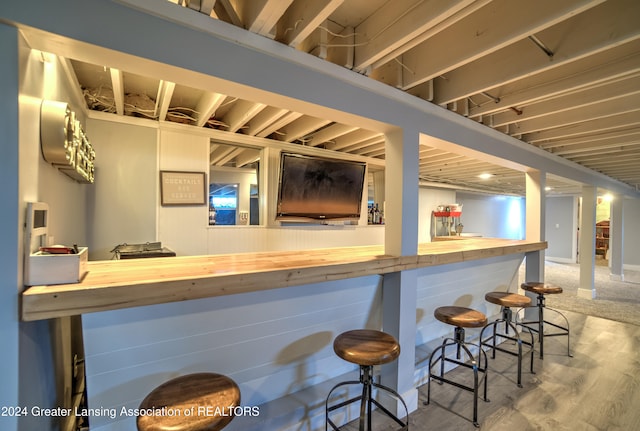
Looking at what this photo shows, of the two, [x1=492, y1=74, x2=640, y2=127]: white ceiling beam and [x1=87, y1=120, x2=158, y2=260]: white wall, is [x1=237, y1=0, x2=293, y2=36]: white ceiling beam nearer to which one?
[x1=87, y1=120, x2=158, y2=260]: white wall

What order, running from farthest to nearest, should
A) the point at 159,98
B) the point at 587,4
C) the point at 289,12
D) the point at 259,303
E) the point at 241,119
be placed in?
the point at 241,119 → the point at 159,98 → the point at 259,303 → the point at 289,12 → the point at 587,4

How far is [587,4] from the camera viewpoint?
115 centimetres

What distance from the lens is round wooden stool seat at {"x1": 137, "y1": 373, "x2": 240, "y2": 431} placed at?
3.19ft

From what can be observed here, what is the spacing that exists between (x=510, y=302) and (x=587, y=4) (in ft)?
7.14

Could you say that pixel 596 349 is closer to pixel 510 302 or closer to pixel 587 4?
pixel 510 302

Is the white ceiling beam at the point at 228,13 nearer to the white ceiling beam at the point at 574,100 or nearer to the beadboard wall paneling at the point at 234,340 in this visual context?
the beadboard wall paneling at the point at 234,340

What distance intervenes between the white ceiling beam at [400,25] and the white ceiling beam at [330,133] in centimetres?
129

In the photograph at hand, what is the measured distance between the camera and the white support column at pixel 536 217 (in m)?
3.47

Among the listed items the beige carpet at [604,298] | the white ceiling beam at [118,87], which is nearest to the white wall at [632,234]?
the beige carpet at [604,298]

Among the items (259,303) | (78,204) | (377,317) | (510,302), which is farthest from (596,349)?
(78,204)

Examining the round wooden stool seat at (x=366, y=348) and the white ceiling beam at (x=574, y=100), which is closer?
the round wooden stool seat at (x=366, y=348)

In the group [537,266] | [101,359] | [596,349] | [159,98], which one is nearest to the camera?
[101,359]

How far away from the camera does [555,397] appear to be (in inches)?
86.7

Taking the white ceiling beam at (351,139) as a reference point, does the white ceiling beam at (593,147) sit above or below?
below
